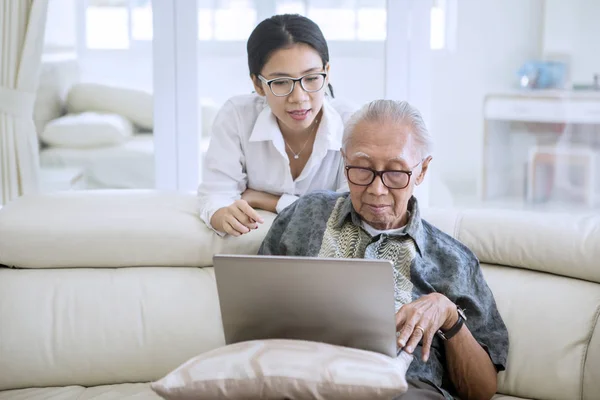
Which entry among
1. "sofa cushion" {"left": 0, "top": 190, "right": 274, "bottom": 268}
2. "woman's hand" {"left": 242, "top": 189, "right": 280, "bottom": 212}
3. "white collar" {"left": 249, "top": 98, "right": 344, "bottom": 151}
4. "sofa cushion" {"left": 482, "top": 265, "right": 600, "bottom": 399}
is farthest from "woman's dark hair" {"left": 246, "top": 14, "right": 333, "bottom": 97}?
"sofa cushion" {"left": 482, "top": 265, "right": 600, "bottom": 399}

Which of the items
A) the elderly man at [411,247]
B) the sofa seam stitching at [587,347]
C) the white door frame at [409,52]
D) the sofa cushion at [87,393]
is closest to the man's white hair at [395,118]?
the elderly man at [411,247]

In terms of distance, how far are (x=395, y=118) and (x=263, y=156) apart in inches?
25.5

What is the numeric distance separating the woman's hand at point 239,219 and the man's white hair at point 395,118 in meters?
0.35

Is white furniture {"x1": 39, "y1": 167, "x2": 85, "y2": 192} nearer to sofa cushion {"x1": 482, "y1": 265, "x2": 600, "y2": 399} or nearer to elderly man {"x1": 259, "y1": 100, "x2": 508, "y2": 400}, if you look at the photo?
elderly man {"x1": 259, "y1": 100, "x2": 508, "y2": 400}

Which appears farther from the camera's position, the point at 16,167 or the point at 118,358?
the point at 16,167

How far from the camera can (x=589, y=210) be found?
3.95 m

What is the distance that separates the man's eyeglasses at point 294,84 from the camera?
7.55 ft

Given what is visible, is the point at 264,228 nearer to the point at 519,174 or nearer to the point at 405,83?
the point at 405,83

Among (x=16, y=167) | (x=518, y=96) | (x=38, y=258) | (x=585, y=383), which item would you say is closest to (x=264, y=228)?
(x=38, y=258)

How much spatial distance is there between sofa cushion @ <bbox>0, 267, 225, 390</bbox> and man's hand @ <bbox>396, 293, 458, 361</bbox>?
66 centimetres

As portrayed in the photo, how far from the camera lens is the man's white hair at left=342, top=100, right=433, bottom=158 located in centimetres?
194

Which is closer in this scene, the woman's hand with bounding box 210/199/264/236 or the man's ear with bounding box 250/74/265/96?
the woman's hand with bounding box 210/199/264/236

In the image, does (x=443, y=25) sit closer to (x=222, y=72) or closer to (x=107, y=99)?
(x=222, y=72)

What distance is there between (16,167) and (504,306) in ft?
7.37
